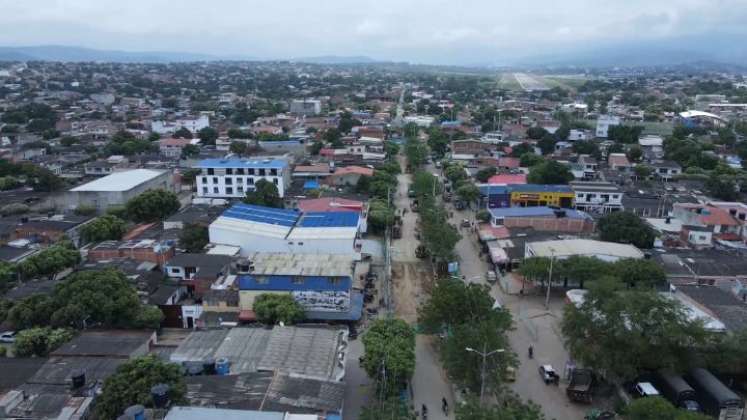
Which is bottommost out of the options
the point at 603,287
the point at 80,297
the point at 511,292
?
the point at 511,292

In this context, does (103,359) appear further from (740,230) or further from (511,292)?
(740,230)

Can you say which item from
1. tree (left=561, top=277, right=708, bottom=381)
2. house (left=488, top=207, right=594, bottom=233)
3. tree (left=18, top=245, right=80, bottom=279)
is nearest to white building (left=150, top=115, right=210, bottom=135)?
tree (left=18, top=245, right=80, bottom=279)

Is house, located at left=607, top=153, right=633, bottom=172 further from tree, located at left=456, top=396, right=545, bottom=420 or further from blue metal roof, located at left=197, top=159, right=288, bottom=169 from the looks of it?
tree, located at left=456, top=396, right=545, bottom=420

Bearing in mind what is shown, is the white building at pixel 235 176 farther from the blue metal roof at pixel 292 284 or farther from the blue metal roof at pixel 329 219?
the blue metal roof at pixel 292 284

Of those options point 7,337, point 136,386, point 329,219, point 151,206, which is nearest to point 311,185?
point 329,219

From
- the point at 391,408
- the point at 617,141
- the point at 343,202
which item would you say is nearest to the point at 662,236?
the point at 343,202

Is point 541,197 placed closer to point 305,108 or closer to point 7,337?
point 7,337
